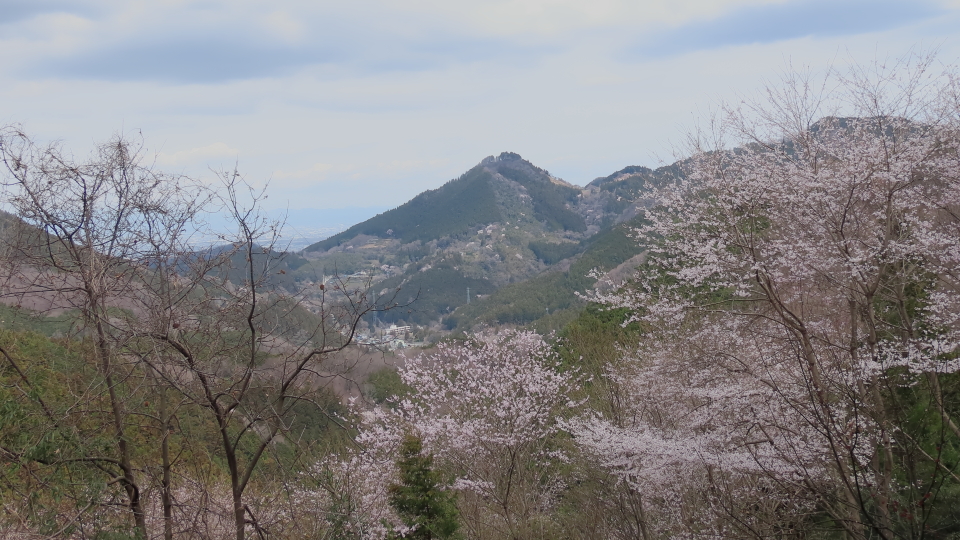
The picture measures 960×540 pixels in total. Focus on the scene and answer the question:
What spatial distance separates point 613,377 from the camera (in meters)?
11.6

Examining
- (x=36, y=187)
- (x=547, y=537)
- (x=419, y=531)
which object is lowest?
(x=547, y=537)

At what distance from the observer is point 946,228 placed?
7594 mm

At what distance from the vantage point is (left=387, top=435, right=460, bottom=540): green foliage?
31.3 ft

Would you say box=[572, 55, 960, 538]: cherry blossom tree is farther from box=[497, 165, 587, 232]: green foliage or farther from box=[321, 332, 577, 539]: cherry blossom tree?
box=[497, 165, 587, 232]: green foliage

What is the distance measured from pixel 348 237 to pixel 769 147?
591 feet

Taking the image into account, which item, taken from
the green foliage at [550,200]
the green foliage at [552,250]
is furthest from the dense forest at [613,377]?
the green foliage at [550,200]

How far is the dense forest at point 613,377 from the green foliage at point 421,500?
4cm

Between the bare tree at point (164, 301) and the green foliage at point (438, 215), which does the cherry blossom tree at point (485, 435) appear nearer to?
the bare tree at point (164, 301)

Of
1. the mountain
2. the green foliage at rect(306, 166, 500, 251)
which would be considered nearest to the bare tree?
the mountain

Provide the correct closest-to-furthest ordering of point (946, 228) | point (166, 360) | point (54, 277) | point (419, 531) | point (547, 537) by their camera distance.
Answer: point (166, 360) < point (54, 277) < point (946, 228) < point (419, 531) < point (547, 537)

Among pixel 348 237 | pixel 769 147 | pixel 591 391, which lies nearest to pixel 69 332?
pixel 769 147

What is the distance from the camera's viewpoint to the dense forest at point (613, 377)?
4930 millimetres

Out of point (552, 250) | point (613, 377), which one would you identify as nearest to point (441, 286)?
point (552, 250)

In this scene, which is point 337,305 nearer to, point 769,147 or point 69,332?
point 69,332
